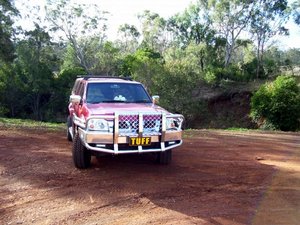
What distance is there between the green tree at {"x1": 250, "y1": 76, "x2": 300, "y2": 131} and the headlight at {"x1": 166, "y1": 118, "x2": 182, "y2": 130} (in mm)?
18138

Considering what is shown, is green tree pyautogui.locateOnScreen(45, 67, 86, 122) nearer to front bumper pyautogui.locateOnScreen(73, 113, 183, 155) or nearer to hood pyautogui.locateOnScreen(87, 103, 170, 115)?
hood pyautogui.locateOnScreen(87, 103, 170, 115)

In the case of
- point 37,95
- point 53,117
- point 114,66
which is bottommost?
point 53,117

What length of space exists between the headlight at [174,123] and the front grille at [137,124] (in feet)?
0.81

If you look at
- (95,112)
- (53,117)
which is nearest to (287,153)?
(95,112)

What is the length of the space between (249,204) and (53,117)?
102ft

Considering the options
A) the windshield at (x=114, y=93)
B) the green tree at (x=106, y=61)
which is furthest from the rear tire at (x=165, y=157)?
the green tree at (x=106, y=61)

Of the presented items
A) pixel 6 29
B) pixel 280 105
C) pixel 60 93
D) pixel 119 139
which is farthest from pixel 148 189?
pixel 60 93

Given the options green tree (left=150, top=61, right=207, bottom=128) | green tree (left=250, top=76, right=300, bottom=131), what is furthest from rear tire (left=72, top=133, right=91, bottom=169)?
green tree (left=250, top=76, right=300, bottom=131)

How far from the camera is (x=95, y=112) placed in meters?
5.29

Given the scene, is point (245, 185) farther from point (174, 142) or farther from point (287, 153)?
point (287, 153)

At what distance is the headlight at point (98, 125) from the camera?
5.07 meters

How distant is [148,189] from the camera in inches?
192

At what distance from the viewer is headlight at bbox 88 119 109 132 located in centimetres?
507

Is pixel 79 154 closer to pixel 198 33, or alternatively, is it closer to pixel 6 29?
pixel 6 29
